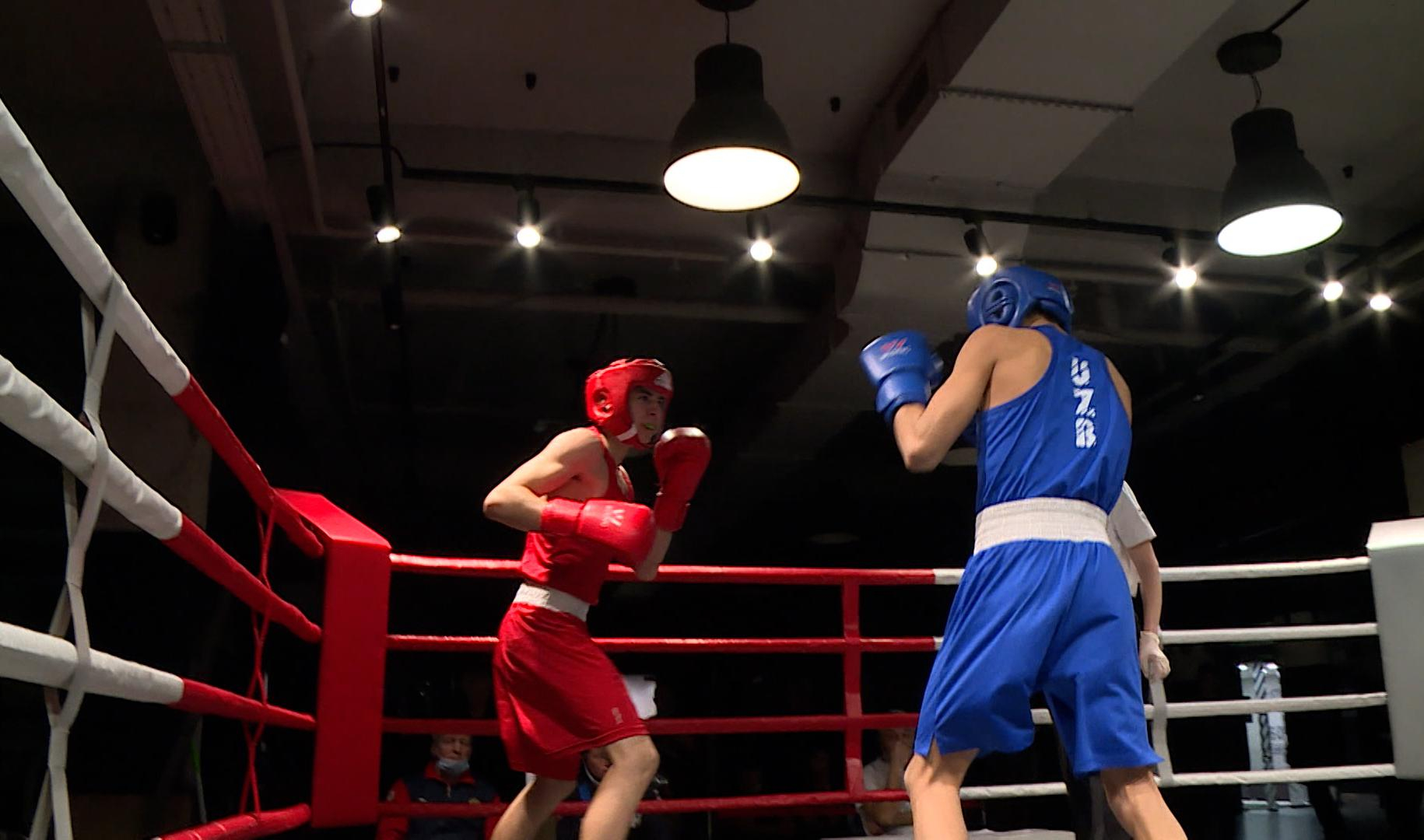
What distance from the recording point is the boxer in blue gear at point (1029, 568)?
162 cm

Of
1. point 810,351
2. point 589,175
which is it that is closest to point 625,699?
point 589,175

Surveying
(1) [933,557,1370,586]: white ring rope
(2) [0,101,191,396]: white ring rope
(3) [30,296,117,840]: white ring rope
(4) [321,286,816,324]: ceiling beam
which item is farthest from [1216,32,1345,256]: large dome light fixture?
(3) [30,296,117,840]: white ring rope

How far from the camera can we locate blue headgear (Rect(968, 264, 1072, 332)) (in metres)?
1.93

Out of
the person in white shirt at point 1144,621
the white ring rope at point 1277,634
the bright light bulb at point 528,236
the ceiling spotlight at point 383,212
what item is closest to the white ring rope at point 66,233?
the person in white shirt at point 1144,621

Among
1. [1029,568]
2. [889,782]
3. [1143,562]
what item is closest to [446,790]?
[889,782]

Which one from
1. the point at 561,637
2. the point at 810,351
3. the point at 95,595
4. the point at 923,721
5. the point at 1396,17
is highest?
the point at 1396,17

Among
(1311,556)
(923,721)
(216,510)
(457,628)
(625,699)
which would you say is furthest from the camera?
(457,628)

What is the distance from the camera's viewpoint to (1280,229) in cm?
388

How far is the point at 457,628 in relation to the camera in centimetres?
997

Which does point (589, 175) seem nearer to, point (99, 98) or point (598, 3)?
point (598, 3)

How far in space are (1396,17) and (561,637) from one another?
378 centimetres

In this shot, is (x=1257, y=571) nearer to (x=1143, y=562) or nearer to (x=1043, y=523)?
(x=1143, y=562)

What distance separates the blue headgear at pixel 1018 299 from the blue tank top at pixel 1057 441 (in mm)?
95

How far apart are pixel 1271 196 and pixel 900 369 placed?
2353 millimetres
